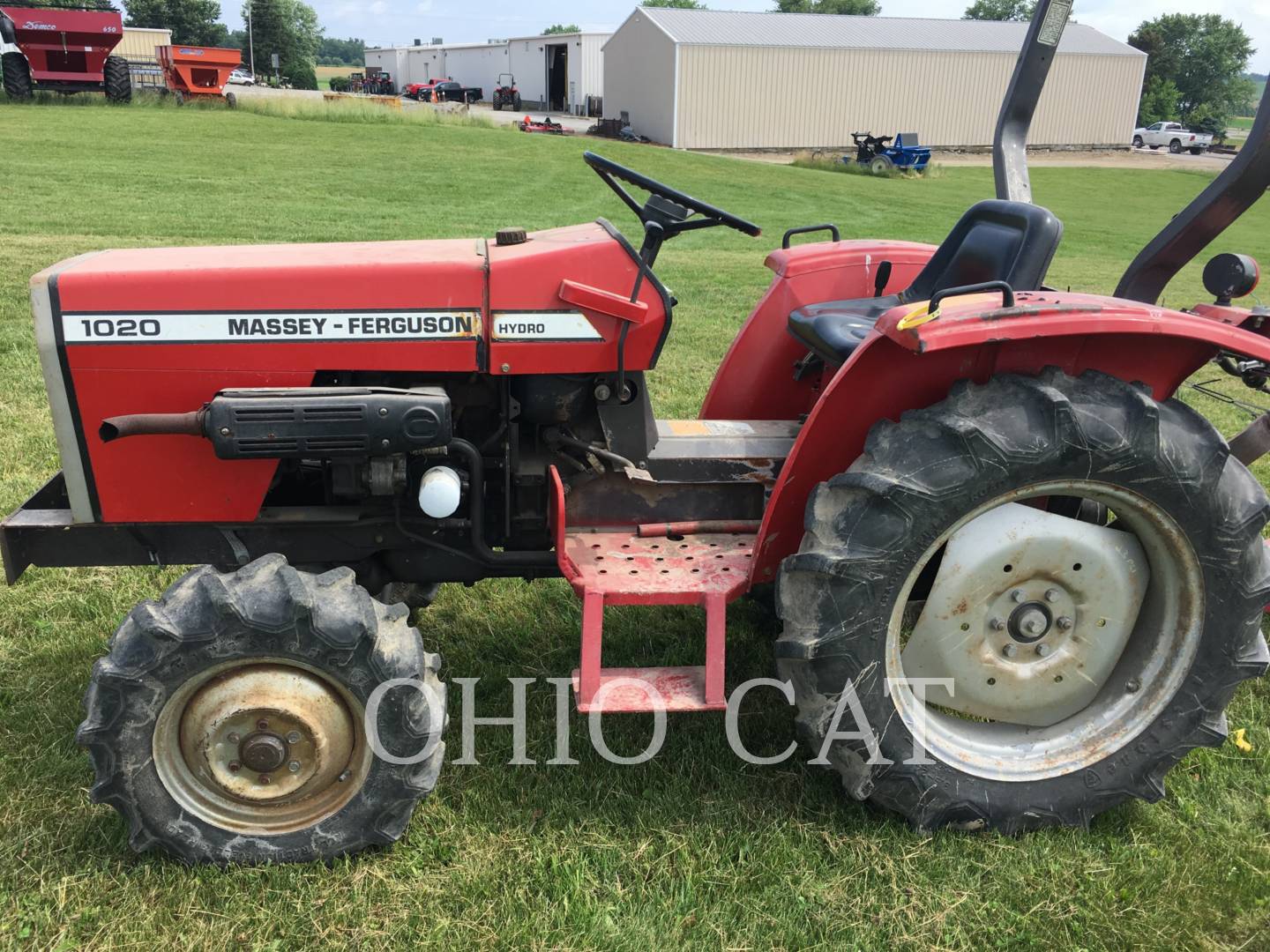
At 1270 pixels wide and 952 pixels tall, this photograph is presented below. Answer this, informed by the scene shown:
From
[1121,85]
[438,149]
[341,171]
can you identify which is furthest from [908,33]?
[341,171]

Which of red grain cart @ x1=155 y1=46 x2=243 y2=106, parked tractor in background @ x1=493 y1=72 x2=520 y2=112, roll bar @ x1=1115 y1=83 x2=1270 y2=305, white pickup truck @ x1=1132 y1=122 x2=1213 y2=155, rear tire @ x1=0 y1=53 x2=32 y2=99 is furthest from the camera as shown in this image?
parked tractor in background @ x1=493 y1=72 x2=520 y2=112

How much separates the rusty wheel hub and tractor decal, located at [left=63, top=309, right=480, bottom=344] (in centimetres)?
78

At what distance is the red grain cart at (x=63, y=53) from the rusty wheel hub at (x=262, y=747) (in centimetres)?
2535

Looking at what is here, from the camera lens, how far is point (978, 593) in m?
2.54

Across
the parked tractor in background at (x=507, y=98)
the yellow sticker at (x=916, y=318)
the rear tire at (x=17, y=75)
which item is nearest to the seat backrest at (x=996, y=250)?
the yellow sticker at (x=916, y=318)

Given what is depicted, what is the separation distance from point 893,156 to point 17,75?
20.8 meters

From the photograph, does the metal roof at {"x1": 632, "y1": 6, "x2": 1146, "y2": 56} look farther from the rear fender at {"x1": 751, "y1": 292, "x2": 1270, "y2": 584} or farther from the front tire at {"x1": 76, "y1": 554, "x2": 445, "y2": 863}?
the front tire at {"x1": 76, "y1": 554, "x2": 445, "y2": 863}

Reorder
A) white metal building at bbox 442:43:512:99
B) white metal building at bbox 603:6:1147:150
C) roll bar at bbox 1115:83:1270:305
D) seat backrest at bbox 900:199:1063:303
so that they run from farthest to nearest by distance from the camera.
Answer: white metal building at bbox 442:43:512:99 → white metal building at bbox 603:6:1147:150 → seat backrest at bbox 900:199:1063:303 → roll bar at bbox 1115:83:1270:305

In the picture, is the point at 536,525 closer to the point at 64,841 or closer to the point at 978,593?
the point at 978,593

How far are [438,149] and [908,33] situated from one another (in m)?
21.0

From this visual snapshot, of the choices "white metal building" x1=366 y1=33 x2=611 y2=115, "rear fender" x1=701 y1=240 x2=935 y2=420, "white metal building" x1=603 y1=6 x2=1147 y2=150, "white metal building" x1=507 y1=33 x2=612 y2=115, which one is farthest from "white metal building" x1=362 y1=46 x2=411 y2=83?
"rear fender" x1=701 y1=240 x2=935 y2=420

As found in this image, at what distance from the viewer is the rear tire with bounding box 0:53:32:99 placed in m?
23.9

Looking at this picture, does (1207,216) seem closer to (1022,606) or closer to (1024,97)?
(1024,97)

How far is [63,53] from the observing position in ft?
81.3
